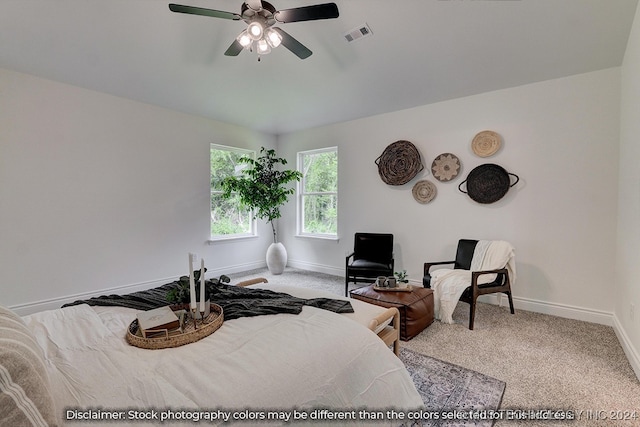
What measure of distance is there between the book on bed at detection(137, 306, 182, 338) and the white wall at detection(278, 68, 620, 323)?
3.56 m

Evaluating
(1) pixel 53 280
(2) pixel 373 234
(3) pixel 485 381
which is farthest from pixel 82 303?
(2) pixel 373 234

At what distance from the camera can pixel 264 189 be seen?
4750 mm

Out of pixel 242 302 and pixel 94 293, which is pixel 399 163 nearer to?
pixel 242 302

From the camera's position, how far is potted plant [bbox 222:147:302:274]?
4703 millimetres

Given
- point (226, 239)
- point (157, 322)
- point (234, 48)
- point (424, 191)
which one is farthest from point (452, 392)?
point (226, 239)

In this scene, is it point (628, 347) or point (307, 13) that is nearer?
point (307, 13)

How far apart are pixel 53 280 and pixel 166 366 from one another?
133 inches

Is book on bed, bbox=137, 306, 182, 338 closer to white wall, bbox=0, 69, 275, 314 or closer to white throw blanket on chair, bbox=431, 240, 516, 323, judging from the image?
white throw blanket on chair, bbox=431, 240, 516, 323

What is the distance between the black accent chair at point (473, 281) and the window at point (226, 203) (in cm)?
347

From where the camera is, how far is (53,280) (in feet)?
10.8

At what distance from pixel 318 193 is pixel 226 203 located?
1718 mm

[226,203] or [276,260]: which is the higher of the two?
[226,203]

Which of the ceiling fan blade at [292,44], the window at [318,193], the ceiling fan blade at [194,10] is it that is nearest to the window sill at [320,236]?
the window at [318,193]

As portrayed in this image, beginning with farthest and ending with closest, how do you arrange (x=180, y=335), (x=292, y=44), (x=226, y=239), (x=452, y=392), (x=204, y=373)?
(x=226, y=239)
(x=292, y=44)
(x=452, y=392)
(x=180, y=335)
(x=204, y=373)
